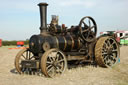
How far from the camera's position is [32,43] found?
7273 mm

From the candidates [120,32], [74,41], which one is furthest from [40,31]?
[120,32]

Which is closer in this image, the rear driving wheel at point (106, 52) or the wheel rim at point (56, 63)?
the wheel rim at point (56, 63)

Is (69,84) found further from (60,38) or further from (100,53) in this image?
(100,53)

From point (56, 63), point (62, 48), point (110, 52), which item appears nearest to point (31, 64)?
point (56, 63)

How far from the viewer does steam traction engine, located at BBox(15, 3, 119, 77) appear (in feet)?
22.5

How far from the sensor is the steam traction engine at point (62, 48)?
6.87 meters

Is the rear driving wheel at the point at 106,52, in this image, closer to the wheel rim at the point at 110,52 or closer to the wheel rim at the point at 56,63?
the wheel rim at the point at 110,52

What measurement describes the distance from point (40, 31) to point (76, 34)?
70.3 inches

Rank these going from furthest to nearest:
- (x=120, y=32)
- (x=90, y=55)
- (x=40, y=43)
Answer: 1. (x=120, y=32)
2. (x=90, y=55)
3. (x=40, y=43)

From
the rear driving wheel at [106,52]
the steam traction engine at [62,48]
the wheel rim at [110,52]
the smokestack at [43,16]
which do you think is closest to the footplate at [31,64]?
the steam traction engine at [62,48]

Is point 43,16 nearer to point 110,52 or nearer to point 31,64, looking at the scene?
point 31,64

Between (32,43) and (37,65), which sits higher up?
(32,43)

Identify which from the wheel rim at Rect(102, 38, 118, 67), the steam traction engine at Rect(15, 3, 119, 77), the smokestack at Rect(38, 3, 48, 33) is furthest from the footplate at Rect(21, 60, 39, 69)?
the wheel rim at Rect(102, 38, 118, 67)

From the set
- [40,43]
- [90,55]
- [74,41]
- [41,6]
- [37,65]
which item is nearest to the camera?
[37,65]
